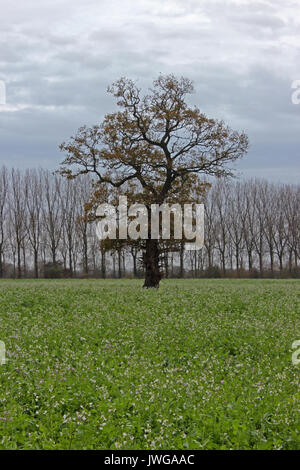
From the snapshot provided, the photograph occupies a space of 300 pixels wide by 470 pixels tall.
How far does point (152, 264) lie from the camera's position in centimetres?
3131

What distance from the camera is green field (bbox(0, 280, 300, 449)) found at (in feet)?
26.2

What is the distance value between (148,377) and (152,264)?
67.2ft

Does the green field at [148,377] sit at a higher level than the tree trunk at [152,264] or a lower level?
lower

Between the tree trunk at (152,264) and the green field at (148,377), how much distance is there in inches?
433

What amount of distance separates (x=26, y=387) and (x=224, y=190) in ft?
203

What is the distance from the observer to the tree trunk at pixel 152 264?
1225 inches

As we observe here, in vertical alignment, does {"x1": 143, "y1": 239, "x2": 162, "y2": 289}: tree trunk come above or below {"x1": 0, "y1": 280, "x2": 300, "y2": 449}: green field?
above

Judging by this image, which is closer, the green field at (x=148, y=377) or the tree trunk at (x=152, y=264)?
the green field at (x=148, y=377)

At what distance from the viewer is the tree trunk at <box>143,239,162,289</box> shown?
31109mm

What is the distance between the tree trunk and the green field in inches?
433

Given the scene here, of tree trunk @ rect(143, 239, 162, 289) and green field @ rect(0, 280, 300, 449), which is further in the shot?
tree trunk @ rect(143, 239, 162, 289)
